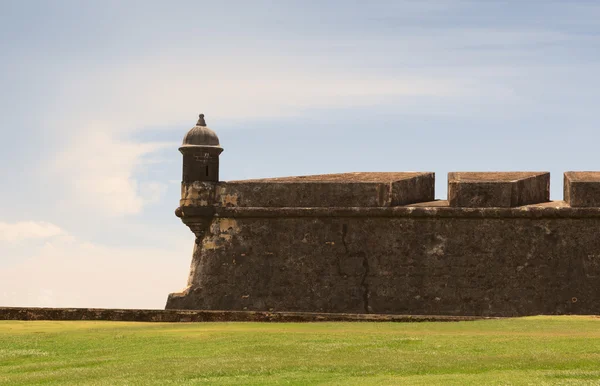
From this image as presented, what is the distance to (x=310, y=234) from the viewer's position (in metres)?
20.5

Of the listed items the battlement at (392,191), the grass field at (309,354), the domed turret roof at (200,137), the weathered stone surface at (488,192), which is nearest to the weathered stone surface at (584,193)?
the battlement at (392,191)

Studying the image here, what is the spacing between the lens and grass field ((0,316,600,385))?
36.1ft

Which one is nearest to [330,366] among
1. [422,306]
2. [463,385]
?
[463,385]

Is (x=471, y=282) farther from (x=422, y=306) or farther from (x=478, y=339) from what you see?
(x=478, y=339)

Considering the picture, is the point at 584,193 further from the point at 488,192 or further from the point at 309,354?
the point at 309,354

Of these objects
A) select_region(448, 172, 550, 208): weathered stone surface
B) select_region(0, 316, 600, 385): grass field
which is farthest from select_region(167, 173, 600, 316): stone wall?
select_region(0, 316, 600, 385): grass field

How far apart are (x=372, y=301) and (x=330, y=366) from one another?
8320mm

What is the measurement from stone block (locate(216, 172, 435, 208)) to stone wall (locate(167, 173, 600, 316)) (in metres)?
0.02

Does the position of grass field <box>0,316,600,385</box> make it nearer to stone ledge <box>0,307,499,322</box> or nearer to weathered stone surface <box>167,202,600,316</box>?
stone ledge <box>0,307,499,322</box>

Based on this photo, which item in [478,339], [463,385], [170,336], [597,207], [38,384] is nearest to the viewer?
[463,385]

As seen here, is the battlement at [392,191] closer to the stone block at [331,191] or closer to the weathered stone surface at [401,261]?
the stone block at [331,191]

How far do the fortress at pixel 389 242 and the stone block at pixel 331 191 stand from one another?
20 millimetres

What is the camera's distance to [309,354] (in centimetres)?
1246

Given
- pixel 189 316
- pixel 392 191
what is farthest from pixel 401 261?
pixel 189 316
